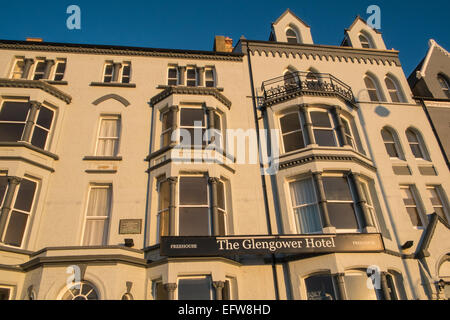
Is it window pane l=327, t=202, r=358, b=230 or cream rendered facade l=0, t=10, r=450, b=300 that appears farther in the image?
window pane l=327, t=202, r=358, b=230

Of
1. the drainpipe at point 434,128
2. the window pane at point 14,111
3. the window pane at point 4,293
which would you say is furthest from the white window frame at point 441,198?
the window pane at point 14,111

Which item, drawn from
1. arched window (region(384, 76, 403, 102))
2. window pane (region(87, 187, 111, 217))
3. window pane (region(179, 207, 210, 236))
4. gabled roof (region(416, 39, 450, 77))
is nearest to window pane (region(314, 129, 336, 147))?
window pane (region(179, 207, 210, 236))

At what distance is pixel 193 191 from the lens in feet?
42.4

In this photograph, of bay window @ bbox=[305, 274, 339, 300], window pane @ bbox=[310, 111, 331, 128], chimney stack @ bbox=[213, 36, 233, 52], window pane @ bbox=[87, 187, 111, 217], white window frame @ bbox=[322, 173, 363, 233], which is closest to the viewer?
bay window @ bbox=[305, 274, 339, 300]

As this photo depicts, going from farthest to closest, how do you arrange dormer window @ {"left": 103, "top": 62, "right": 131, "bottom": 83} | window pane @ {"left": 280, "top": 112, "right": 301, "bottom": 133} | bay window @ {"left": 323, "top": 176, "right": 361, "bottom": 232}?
dormer window @ {"left": 103, "top": 62, "right": 131, "bottom": 83} → window pane @ {"left": 280, "top": 112, "right": 301, "bottom": 133} → bay window @ {"left": 323, "top": 176, "right": 361, "bottom": 232}

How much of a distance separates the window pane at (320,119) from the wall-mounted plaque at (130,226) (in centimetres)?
902

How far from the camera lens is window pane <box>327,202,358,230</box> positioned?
12734 mm

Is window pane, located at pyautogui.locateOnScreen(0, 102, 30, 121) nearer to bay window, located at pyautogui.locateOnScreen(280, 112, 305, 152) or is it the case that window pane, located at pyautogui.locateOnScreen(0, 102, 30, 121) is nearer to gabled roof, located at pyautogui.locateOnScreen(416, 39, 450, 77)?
bay window, located at pyautogui.locateOnScreen(280, 112, 305, 152)

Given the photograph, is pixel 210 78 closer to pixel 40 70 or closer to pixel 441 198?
pixel 40 70

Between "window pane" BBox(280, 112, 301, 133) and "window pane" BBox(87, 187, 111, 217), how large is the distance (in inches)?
331
